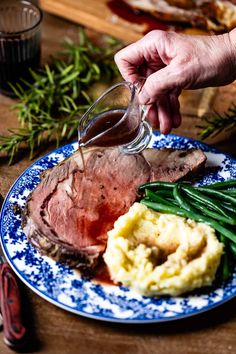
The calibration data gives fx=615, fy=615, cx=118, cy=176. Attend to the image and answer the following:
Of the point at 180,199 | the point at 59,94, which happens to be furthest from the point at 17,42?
the point at 180,199

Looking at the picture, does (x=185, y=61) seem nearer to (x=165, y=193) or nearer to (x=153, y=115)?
(x=153, y=115)

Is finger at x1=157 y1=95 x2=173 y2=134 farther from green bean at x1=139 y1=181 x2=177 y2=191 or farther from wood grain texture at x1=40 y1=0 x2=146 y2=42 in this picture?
wood grain texture at x1=40 y1=0 x2=146 y2=42

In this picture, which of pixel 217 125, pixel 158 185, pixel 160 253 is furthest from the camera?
pixel 217 125

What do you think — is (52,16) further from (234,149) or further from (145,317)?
(145,317)

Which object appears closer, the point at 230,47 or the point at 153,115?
the point at 230,47

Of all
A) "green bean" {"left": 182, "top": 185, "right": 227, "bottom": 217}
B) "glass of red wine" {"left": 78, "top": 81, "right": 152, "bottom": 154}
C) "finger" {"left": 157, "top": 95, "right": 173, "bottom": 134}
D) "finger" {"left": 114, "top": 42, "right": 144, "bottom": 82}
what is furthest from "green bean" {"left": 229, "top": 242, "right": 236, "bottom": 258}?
"finger" {"left": 114, "top": 42, "right": 144, "bottom": 82}

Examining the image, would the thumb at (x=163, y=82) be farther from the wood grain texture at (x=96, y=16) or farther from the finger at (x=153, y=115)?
the wood grain texture at (x=96, y=16)
